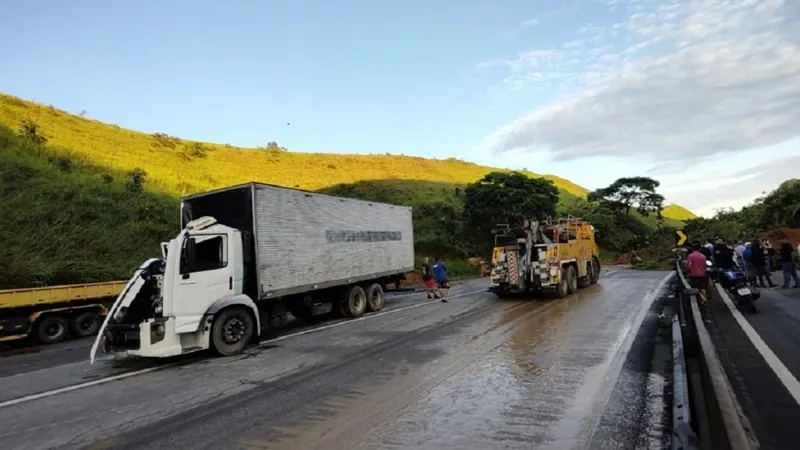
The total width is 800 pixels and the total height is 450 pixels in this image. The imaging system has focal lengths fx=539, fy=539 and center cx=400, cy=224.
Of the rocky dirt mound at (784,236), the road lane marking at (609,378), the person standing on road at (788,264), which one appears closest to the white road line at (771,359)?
the road lane marking at (609,378)

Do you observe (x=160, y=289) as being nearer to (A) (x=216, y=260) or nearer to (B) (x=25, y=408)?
(A) (x=216, y=260)

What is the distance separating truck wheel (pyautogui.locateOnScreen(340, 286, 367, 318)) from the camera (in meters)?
14.9

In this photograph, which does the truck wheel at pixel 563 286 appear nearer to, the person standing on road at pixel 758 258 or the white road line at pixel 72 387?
the person standing on road at pixel 758 258

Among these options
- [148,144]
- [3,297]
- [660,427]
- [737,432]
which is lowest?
[660,427]

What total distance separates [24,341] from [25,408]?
853cm

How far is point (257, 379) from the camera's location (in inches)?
309

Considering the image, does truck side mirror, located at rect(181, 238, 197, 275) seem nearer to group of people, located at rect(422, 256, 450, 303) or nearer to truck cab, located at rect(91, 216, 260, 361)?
truck cab, located at rect(91, 216, 260, 361)

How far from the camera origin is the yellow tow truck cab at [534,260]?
17.0m

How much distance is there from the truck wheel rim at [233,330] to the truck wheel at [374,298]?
6.06 metres

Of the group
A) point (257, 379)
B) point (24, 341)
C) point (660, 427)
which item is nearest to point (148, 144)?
point (24, 341)

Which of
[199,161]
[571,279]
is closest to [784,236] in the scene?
[571,279]

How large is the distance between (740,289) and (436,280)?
9308mm

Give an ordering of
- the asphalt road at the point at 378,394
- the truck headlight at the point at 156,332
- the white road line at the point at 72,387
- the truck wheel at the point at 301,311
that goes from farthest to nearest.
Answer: the truck wheel at the point at 301,311
the truck headlight at the point at 156,332
the white road line at the point at 72,387
the asphalt road at the point at 378,394

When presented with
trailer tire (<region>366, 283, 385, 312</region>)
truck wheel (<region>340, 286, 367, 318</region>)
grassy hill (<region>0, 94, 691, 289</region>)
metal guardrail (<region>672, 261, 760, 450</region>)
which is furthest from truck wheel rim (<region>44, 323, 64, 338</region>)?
metal guardrail (<region>672, 261, 760, 450</region>)
